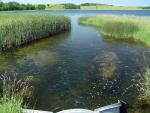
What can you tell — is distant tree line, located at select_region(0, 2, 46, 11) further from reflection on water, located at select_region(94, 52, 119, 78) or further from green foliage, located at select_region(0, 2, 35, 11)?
reflection on water, located at select_region(94, 52, 119, 78)

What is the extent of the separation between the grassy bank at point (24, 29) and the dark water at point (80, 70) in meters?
0.99

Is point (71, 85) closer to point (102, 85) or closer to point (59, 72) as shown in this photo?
point (102, 85)

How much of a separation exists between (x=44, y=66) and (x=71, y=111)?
34.4ft

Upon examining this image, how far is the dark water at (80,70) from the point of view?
1237cm

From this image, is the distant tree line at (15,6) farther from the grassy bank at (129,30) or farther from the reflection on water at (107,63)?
the reflection on water at (107,63)

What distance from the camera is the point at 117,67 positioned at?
17.8 metres

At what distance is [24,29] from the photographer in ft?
88.8

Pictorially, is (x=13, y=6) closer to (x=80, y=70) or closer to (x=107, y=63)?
(x=107, y=63)

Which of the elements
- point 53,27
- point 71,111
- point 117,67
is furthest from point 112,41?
point 71,111

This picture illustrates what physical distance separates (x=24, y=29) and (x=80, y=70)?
11.3 m

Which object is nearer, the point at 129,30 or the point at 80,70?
the point at 80,70

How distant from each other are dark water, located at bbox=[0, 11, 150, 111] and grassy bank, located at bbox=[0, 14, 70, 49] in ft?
3.24

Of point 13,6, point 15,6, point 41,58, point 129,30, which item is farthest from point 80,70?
point 15,6

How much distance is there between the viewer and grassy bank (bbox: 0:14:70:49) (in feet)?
78.2
